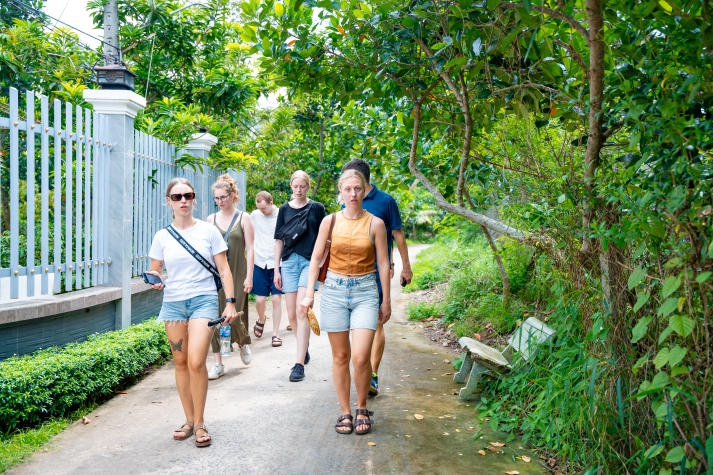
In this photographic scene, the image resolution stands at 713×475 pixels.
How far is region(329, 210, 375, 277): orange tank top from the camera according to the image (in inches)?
189

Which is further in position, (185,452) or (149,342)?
(149,342)

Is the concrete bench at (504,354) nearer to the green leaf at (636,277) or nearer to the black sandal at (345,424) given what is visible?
the black sandal at (345,424)

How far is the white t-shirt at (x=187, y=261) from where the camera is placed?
4.58 m

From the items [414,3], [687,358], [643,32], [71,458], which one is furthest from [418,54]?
[71,458]

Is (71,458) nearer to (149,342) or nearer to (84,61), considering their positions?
(149,342)

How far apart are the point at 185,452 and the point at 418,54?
4035 millimetres


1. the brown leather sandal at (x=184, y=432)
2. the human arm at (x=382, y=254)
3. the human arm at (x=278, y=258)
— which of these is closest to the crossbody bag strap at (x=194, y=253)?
the brown leather sandal at (x=184, y=432)

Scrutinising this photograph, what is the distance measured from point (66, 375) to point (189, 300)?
4.09ft

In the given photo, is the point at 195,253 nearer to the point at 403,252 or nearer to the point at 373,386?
the point at 403,252

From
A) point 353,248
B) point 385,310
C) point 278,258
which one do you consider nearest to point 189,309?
point 353,248

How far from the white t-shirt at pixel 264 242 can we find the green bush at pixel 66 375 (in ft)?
6.39

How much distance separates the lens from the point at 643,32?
331 centimetres

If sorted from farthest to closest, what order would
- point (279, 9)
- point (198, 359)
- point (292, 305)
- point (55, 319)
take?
point (292, 305), point (55, 319), point (279, 9), point (198, 359)

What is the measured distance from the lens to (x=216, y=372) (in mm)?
6406
